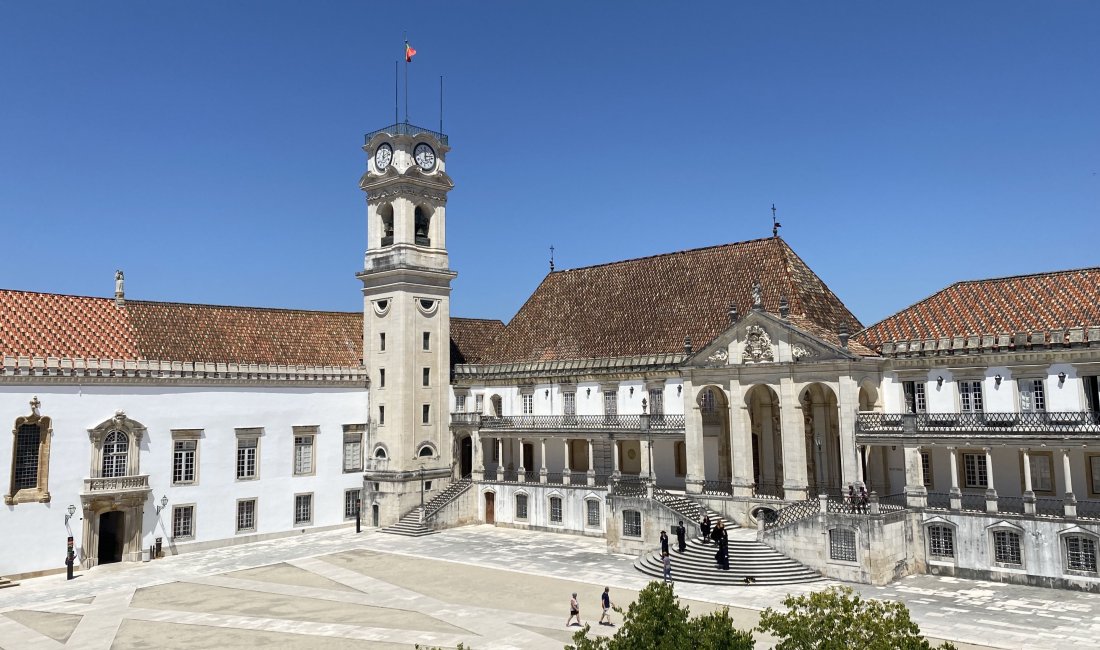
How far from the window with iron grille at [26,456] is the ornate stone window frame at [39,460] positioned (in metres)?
0.09

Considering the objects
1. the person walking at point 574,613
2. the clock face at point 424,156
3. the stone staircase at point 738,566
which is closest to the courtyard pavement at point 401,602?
the person walking at point 574,613

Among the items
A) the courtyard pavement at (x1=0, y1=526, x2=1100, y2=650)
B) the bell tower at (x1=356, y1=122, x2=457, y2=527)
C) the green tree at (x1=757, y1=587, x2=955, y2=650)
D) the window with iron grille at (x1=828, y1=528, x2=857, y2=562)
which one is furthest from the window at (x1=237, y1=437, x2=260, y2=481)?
the green tree at (x1=757, y1=587, x2=955, y2=650)

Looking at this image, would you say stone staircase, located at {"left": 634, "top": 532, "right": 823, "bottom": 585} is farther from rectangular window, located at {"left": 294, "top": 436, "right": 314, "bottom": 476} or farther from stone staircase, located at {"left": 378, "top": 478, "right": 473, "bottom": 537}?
rectangular window, located at {"left": 294, "top": 436, "right": 314, "bottom": 476}

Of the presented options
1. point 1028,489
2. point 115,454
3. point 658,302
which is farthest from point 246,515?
point 1028,489

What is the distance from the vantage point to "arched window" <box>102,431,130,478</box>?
39844 millimetres

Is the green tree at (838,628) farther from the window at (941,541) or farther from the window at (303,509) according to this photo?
the window at (303,509)

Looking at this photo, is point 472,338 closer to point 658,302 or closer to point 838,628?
point 658,302

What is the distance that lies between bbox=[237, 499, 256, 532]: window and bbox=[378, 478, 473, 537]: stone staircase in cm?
711

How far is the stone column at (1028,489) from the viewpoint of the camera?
31.0 m

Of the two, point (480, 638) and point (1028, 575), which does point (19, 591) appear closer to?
point (480, 638)

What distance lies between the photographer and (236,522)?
44344 mm

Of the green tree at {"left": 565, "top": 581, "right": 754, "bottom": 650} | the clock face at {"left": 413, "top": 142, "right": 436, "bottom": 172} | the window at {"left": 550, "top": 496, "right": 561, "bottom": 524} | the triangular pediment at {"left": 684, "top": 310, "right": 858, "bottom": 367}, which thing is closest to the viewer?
the green tree at {"left": 565, "top": 581, "right": 754, "bottom": 650}

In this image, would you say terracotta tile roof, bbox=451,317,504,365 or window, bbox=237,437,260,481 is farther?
terracotta tile roof, bbox=451,317,504,365

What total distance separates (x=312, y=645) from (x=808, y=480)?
76.5ft
